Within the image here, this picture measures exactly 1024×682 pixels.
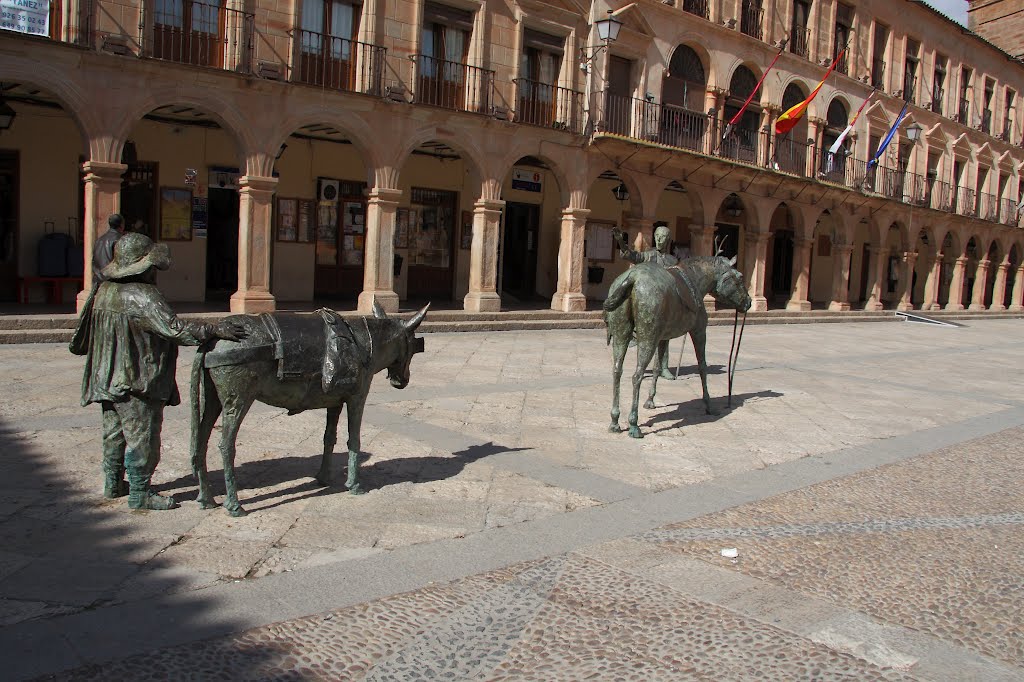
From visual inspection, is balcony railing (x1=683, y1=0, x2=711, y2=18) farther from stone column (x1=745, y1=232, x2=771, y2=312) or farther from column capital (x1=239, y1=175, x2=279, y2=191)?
column capital (x1=239, y1=175, x2=279, y2=191)

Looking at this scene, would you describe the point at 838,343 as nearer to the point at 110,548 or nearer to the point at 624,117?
the point at 624,117

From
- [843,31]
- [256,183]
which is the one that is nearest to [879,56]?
[843,31]

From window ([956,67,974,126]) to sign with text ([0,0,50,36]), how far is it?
1268 inches

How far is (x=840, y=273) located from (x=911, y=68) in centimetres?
930

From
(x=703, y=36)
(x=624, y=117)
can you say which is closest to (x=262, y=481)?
(x=624, y=117)

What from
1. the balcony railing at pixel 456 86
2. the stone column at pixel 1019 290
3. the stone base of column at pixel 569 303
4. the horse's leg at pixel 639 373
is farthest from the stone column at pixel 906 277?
the horse's leg at pixel 639 373

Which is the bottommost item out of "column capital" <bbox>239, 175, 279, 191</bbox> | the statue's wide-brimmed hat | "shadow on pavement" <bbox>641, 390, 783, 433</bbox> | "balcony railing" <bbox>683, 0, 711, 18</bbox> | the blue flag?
"shadow on pavement" <bbox>641, 390, 783, 433</bbox>

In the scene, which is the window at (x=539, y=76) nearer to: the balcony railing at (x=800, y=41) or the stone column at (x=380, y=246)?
the stone column at (x=380, y=246)

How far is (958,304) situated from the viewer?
108 ft

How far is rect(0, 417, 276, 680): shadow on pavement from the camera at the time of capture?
3.10m

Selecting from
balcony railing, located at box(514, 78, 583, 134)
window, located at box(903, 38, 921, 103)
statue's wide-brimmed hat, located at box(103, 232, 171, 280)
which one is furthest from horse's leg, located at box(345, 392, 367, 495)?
window, located at box(903, 38, 921, 103)

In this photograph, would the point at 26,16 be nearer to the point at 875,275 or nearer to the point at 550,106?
the point at 550,106

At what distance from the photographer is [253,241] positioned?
14336 millimetres

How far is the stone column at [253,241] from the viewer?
1427 cm
